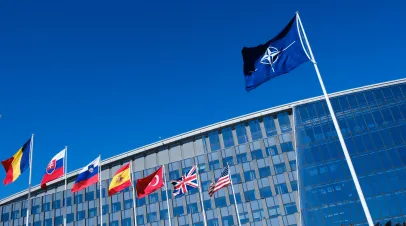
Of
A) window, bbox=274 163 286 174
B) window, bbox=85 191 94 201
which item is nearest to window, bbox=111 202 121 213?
window, bbox=85 191 94 201

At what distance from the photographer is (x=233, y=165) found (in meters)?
59.5

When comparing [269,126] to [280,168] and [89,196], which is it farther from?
[89,196]

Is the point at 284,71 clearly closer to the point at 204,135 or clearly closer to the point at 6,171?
the point at 6,171

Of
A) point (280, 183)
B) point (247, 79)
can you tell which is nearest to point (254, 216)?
point (280, 183)

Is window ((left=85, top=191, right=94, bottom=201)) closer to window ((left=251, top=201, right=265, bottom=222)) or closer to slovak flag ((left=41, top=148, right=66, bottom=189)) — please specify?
window ((left=251, top=201, right=265, bottom=222))

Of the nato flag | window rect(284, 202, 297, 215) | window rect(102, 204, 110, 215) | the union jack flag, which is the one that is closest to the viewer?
the nato flag

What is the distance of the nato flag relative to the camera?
16.5 metres

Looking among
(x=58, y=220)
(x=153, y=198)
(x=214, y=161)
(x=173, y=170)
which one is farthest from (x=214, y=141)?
(x=58, y=220)

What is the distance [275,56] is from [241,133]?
45.0 m

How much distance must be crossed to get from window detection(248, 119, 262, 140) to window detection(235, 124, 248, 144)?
1.16 m

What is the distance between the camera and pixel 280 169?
56.8 metres

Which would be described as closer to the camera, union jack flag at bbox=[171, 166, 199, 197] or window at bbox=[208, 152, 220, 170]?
union jack flag at bbox=[171, 166, 199, 197]

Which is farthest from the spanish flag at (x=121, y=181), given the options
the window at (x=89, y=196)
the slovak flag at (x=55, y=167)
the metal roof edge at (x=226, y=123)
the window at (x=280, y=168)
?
the window at (x=89, y=196)

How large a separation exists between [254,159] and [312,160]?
406 inches
